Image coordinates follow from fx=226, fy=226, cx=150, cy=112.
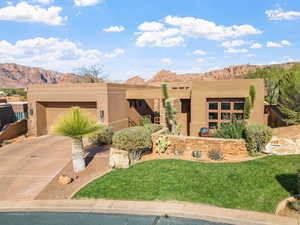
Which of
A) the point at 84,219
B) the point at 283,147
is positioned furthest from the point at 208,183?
the point at 283,147

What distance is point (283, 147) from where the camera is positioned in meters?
11.1

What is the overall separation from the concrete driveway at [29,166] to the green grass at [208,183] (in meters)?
2.30

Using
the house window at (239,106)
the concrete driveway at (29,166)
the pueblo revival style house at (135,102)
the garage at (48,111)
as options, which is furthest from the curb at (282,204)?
the garage at (48,111)

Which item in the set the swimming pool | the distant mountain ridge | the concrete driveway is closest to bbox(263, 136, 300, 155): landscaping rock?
the swimming pool

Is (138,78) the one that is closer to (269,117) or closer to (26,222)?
(269,117)

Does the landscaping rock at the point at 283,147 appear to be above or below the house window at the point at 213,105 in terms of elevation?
below

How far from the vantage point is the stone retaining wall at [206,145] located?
424 inches

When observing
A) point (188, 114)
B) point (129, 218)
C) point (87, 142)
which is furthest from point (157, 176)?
point (188, 114)

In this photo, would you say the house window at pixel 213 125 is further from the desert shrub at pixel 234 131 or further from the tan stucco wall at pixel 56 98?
the tan stucco wall at pixel 56 98

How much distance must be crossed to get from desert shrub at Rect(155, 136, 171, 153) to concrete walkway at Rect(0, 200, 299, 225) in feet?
15.2

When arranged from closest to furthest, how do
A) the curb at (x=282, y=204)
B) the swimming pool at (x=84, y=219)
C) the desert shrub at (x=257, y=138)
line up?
1. the swimming pool at (x=84, y=219)
2. the curb at (x=282, y=204)
3. the desert shrub at (x=257, y=138)

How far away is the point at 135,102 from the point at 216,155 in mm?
11789

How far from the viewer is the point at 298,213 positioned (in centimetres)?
643

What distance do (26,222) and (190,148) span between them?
7.64 m
